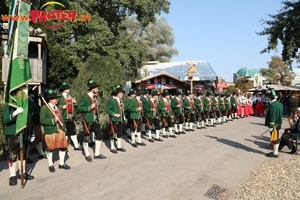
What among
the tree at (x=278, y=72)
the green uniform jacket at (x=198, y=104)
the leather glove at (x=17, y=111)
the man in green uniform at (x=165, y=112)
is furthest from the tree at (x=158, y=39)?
the leather glove at (x=17, y=111)

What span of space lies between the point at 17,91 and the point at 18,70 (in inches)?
16.5

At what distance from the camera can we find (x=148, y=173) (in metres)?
6.66

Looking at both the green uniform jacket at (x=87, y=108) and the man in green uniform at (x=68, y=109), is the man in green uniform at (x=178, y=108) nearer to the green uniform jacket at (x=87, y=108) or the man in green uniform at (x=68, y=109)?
the man in green uniform at (x=68, y=109)

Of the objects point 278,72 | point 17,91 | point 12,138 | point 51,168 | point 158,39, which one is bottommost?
point 51,168

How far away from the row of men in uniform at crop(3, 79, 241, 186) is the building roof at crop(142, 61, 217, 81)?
16.6 meters

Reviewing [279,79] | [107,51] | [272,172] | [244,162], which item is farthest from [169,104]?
[279,79]

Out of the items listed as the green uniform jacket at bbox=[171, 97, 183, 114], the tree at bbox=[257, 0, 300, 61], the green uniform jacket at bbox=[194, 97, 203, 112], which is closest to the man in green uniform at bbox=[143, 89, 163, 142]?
the green uniform jacket at bbox=[171, 97, 183, 114]

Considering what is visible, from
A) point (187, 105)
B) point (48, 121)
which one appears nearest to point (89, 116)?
point (48, 121)

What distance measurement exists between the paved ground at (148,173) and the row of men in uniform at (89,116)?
399 mm

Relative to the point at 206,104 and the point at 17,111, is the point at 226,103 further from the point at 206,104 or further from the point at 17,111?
the point at 17,111

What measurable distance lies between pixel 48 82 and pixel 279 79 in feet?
122

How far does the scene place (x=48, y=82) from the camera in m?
22.0

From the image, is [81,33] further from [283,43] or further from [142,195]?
[142,195]

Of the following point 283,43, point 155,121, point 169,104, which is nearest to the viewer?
point 155,121
